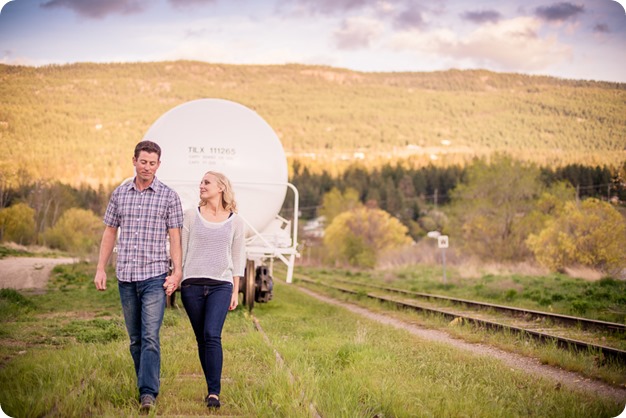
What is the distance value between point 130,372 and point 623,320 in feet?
34.1

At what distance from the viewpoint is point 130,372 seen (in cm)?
600

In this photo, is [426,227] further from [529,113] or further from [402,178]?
[529,113]

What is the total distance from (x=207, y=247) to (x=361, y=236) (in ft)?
217

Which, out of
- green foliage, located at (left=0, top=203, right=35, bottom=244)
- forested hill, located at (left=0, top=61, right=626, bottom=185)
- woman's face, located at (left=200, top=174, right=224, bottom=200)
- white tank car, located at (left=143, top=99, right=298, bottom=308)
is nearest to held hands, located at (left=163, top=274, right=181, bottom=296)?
woman's face, located at (left=200, top=174, right=224, bottom=200)

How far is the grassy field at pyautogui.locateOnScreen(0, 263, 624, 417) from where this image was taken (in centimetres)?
500

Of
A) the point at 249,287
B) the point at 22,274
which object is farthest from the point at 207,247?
the point at 22,274

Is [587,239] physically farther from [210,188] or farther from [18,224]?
[210,188]

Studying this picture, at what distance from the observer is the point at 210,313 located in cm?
525

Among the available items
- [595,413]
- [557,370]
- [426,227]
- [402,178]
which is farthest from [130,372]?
[402,178]

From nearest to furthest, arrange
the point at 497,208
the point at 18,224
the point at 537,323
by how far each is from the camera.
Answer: the point at 537,323 → the point at 18,224 → the point at 497,208

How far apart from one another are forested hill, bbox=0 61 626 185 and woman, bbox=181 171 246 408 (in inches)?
404

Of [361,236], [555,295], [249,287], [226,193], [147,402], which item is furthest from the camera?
[361,236]

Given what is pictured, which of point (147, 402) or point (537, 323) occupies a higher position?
point (147, 402)

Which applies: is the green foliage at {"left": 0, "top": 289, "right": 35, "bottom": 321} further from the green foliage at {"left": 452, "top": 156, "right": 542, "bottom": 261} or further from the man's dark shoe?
the green foliage at {"left": 452, "top": 156, "right": 542, "bottom": 261}
